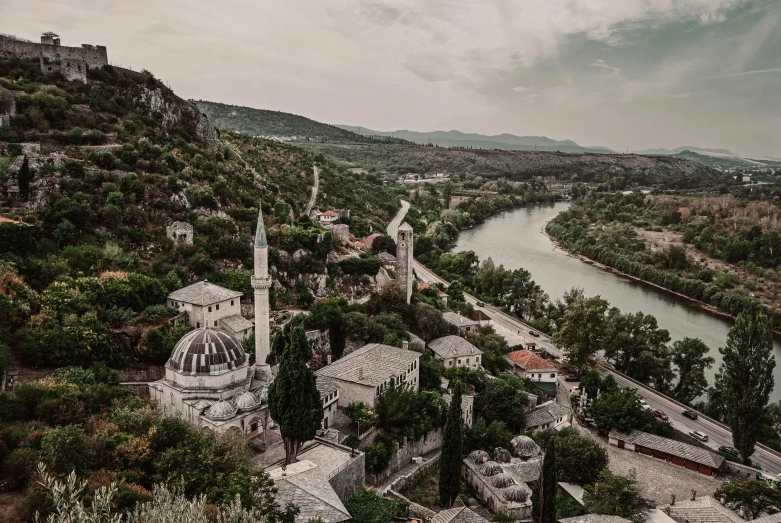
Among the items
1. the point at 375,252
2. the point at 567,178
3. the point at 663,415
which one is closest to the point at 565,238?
the point at 375,252

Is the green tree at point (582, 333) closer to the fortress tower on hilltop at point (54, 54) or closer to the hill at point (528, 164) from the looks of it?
the fortress tower on hilltop at point (54, 54)

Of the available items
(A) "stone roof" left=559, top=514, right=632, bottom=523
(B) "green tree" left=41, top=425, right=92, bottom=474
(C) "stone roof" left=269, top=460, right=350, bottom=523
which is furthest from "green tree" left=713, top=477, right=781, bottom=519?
(B) "green tree" left=41, top=425, right=92, bottom=474

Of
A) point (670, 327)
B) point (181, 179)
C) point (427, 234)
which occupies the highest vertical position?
point (181, 179)

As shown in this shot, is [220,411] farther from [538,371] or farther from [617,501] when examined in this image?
[538,371]

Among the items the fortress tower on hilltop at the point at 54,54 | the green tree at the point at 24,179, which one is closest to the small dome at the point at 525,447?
the green tree at the point at 24,179

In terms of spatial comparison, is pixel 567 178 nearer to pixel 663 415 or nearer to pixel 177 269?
pixel 663 415

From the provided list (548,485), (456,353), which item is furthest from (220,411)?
(456,353)
